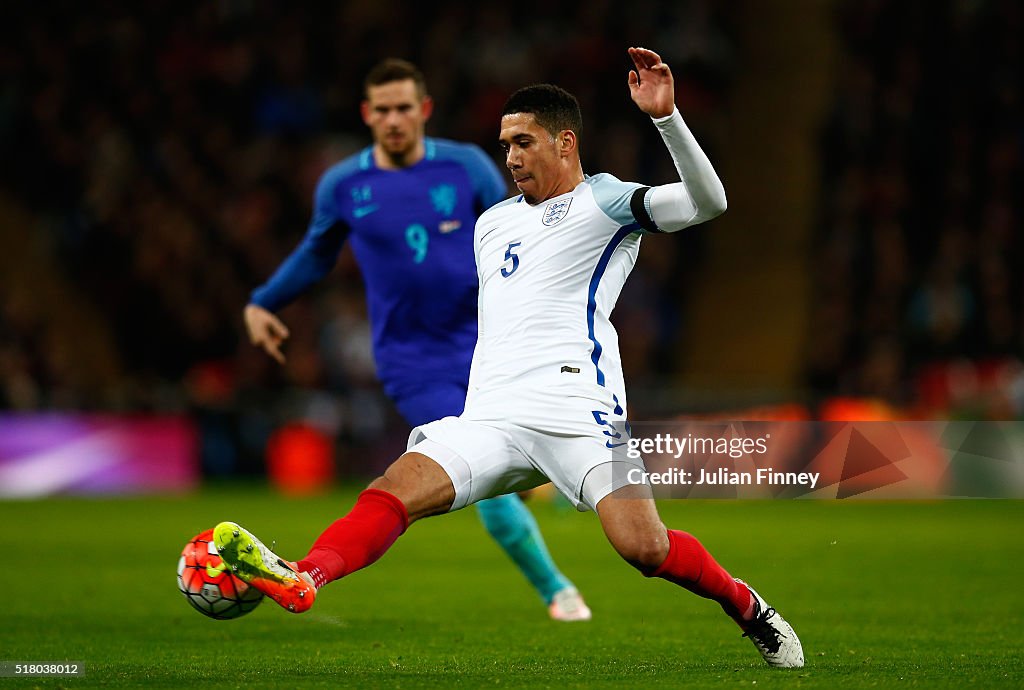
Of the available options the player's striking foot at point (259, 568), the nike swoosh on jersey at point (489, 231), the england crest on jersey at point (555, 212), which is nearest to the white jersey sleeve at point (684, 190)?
the england crest on jersey at point (555, 212)

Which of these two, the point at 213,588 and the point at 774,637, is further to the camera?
the point at 774,637

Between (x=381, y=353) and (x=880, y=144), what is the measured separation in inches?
452

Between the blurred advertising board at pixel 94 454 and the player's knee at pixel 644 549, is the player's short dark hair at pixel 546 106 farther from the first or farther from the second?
the blurred advertising board at pixel 94 454

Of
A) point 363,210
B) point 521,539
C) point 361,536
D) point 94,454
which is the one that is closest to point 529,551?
point 521,539

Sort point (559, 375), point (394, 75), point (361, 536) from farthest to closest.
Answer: point (394, 75)
point (559, 375)
point (361, 536)

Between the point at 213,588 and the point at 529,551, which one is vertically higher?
the point at 213,588

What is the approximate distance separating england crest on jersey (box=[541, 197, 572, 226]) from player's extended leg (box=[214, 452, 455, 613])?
953 millimetres

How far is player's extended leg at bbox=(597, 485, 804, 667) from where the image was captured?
5.21 meters

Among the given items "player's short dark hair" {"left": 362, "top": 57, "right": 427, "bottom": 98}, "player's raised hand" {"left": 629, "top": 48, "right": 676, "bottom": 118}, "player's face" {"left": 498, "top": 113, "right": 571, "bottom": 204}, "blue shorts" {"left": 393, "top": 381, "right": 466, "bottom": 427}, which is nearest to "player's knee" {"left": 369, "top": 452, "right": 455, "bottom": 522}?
"player's face" {"left": 498, "top": 113, "right": 571, "bottom": 204}

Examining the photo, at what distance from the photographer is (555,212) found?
5.54 meters

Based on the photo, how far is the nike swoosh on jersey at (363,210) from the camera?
7.29m

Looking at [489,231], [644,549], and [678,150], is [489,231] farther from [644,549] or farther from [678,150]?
[644,549]

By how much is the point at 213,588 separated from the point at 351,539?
0.49 meters

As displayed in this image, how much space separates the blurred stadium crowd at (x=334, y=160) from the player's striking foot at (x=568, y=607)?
8.80 m
